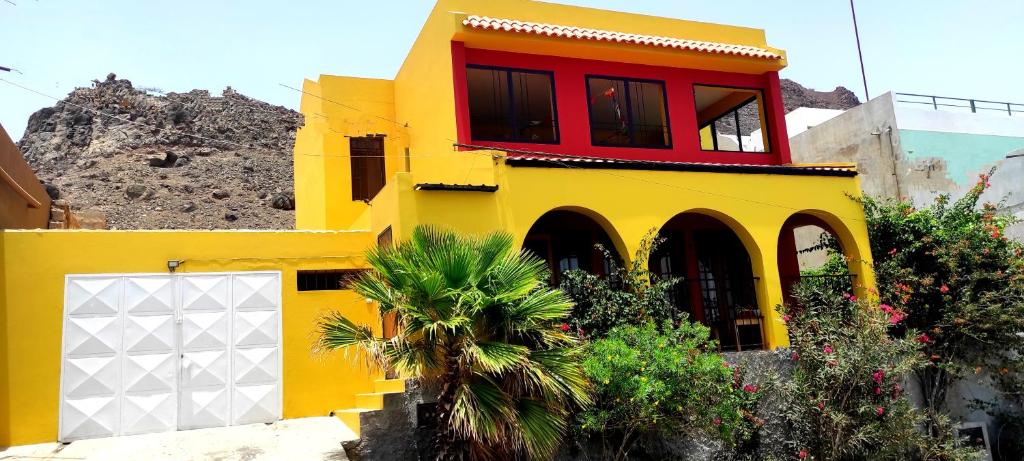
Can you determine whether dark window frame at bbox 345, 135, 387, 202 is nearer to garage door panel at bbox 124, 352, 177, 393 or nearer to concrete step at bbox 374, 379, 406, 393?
garage door panel at bbox 124, 352, 177, 393

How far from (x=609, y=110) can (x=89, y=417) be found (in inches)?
438

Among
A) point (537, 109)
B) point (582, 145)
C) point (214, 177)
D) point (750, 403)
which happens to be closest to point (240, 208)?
point (214, 177)

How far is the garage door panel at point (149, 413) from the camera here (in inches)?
448

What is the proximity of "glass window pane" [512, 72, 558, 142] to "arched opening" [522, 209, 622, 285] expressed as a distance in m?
1.62

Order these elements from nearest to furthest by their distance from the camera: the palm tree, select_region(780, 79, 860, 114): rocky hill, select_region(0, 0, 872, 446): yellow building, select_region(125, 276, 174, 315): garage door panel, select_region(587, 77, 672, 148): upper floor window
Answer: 1. the palm tree
2. select_region(0, 0, 872, 446): yellow building
3. select_region(125, 276, 174, 315): garage door panel
4. select_region(587, 77, 672, 148): upper floor window
5. select_region(780, 79, 860, 114): rocky hill

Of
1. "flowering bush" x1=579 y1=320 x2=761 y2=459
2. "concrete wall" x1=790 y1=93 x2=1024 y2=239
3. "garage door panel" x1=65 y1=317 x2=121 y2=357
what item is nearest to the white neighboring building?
"concrete wall" x1=790 y1=93 x2=1024 y2=239

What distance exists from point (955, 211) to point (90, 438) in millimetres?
15097

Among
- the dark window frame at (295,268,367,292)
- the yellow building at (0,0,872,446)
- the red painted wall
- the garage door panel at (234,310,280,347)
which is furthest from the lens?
the red painted wall

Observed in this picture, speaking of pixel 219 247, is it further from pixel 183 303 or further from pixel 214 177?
pixel 214 177

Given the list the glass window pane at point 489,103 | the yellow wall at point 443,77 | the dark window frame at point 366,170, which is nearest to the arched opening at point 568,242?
the glass window pane at point 489,103

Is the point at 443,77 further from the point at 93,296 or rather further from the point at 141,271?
the point at 93,296

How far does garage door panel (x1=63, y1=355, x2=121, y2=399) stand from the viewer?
36.8 ft

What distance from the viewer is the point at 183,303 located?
12000 mm

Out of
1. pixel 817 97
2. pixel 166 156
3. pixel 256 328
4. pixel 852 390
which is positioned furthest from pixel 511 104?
pixel 817 97
